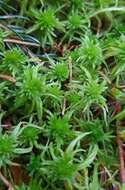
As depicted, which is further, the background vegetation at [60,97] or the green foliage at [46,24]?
the green foliage at [46,24]

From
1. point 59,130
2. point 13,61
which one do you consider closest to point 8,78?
point 13,61

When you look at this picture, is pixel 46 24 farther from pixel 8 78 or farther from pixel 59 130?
pixel 59 130

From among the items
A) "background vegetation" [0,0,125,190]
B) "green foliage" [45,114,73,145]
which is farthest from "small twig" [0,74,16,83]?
"green foliage" [45,114,73,145]

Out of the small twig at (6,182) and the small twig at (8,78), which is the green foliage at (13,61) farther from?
the small twig at (6,182)

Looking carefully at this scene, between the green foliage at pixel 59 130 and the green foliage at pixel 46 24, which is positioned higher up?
the green foliage at pixel 46 24

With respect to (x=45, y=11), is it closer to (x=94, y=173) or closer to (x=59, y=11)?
(x=59, y=11)

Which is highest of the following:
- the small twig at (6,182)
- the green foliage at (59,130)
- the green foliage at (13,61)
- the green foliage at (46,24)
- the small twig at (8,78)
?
the green foliage at (46,24)

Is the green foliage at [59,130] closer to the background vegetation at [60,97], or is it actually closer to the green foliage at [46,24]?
the background vegetation at [60,97]

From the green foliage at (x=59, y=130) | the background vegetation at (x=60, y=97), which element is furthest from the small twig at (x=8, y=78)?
the green foliage at (x=59, y=130)

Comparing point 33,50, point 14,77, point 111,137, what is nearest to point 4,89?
point 14,77

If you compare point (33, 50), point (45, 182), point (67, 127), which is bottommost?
point (45, 182)

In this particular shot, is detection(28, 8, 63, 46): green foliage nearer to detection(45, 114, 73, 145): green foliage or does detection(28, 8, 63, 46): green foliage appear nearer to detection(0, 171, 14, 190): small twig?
detection(45, 114, 73, 145): green foliage
